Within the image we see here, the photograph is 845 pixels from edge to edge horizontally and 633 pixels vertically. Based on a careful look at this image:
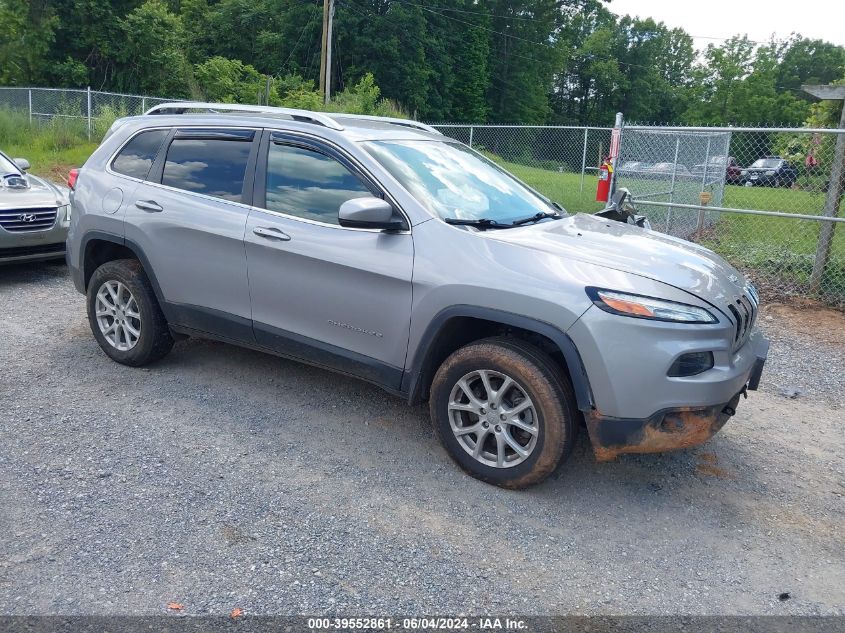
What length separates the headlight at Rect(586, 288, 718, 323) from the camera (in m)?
3.34

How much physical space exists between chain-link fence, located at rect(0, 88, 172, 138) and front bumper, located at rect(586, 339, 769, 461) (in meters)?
19.6

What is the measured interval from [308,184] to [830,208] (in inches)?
240

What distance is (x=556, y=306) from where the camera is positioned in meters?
3.43

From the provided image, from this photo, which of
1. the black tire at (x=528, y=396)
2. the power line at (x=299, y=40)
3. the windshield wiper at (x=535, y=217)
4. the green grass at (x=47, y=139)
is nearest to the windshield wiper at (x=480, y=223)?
the windshield wiper at (x=535, y=217)

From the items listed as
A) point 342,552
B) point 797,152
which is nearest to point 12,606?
point 342,552

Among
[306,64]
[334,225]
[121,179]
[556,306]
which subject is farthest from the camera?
[306,64]

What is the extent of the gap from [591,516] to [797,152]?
8915 mm

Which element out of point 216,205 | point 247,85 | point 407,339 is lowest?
point 407,339

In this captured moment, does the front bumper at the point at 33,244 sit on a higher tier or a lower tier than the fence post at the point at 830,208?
lower

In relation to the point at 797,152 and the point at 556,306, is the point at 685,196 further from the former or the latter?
the point at 556,306

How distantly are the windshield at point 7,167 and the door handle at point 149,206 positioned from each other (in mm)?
4166

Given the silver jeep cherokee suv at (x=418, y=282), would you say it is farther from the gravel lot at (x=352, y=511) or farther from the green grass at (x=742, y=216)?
the green grass at (x=742, y=216)

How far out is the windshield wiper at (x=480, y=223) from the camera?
155 inches

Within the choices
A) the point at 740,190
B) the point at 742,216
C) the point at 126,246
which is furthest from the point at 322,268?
the point at 740,190
